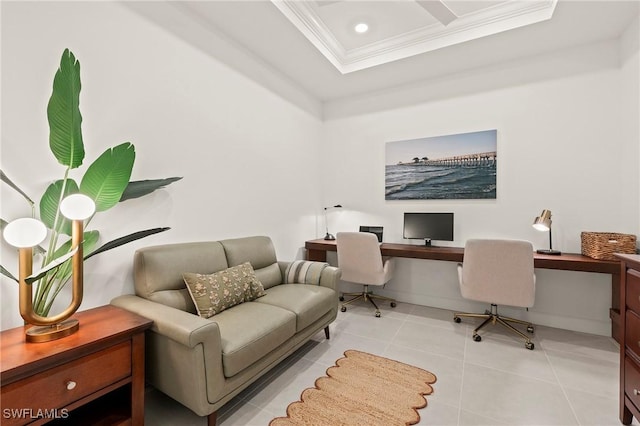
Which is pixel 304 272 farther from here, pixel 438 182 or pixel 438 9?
pixel 438 9

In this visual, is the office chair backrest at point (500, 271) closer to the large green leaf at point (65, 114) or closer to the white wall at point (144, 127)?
the white wall at point (144, 127)

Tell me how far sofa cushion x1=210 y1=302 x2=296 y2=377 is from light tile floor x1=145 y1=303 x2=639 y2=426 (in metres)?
0.33

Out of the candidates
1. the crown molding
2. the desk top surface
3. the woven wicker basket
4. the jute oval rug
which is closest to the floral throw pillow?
the jute oval rug

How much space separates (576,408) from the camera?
5.65 feet

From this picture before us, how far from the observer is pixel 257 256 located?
274 cm

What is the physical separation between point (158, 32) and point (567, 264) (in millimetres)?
3923

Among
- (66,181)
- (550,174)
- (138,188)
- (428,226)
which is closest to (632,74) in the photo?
(550,174)

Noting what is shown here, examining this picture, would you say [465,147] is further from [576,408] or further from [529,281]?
[576,408]

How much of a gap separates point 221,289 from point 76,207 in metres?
1.04

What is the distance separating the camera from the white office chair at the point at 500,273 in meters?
2.39

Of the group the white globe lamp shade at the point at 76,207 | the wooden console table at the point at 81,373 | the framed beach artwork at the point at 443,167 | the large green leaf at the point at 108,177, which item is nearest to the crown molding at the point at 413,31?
the framed beach artwork at the point at 443,167

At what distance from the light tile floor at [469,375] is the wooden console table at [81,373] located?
325 mm

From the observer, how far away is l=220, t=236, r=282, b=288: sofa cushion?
252 centimetres

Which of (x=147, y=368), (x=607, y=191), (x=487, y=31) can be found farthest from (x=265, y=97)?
(x=607, y=191)
